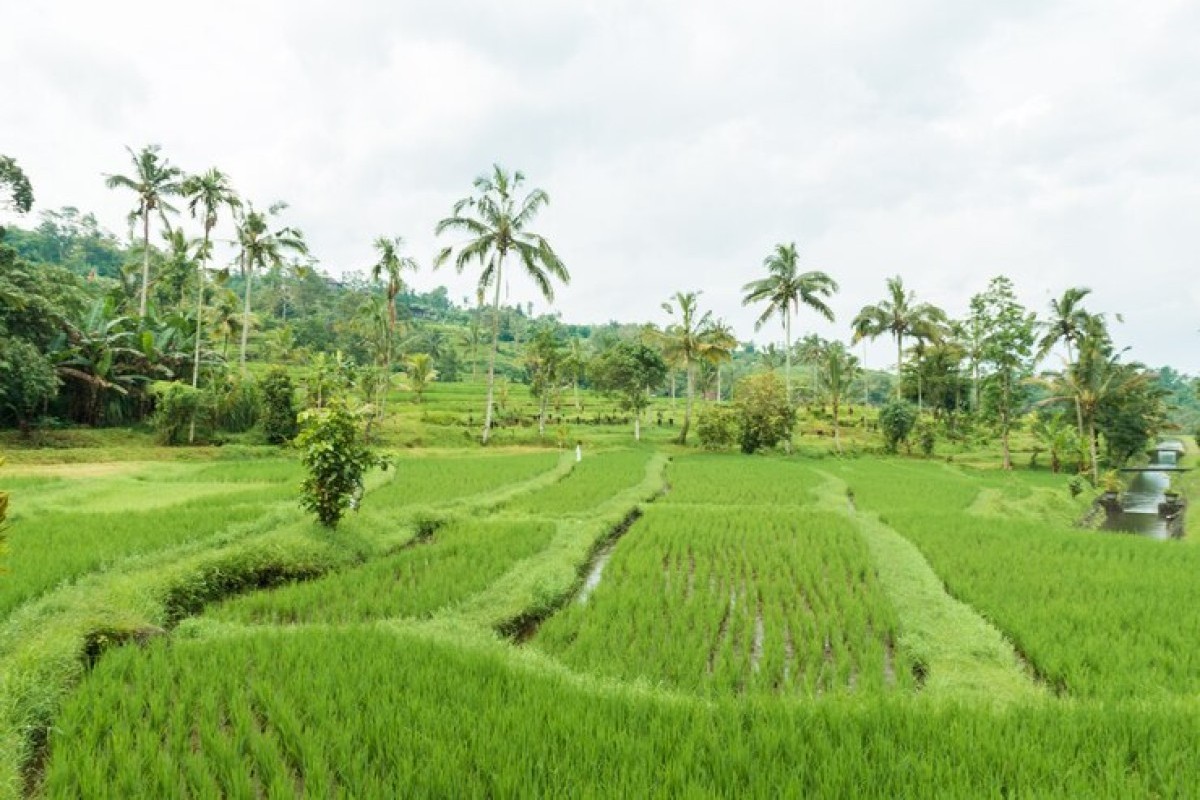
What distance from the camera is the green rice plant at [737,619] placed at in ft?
17.8

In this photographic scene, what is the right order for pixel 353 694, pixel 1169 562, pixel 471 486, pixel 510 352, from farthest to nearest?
1. pixel 510 352
2. pixel 471 486
3. pixel 1169 562
4. pixel 353 694

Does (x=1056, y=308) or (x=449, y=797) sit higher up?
(x=1056, y=308)

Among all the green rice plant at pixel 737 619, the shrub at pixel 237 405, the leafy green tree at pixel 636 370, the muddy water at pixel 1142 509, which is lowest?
the muddy water at pixel 1142 509

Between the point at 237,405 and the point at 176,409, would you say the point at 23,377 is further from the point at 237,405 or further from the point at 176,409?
the point at 237,405

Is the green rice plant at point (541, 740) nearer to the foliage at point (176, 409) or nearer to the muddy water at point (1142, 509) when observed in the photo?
the muddy water at point (1142, 509)

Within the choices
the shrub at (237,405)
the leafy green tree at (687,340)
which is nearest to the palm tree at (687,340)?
the leafy green tree at (687,340)

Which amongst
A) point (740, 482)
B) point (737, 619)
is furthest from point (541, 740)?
point (740, 482)

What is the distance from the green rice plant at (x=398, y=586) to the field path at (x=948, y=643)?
4.95 metres

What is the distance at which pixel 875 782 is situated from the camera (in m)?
3.47

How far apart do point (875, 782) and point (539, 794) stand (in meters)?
1.89

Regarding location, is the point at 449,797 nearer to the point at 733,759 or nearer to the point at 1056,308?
the point at 733,759

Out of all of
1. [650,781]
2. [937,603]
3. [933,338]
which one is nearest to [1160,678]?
[937,603]

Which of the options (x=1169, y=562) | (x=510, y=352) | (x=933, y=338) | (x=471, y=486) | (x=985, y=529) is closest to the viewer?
(x=1169, y=562)

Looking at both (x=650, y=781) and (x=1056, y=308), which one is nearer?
(x=650, y=781)
